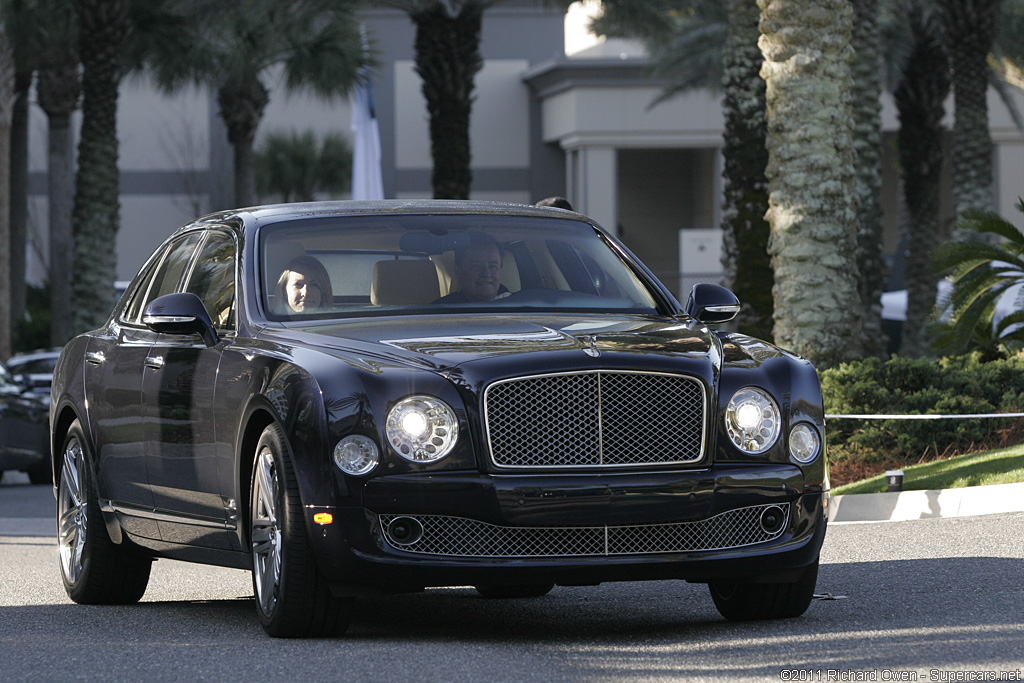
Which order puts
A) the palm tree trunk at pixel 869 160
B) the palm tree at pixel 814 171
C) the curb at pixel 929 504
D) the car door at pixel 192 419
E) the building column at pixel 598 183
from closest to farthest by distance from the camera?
1. the car door at pixel 192 419
2. the curb at pixel 929 504
3. the palm tree at pixel 814 171
4. the palm tree trunk at pixel 869 160
5. the building column at pixel 598 183

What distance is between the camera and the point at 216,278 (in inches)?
312

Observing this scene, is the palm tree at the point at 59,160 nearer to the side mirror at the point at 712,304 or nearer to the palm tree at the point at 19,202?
the palm tree at the point at 19,202

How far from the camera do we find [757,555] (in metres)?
6.58

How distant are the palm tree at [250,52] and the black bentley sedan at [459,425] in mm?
21482

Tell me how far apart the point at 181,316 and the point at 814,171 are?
9.04 meters

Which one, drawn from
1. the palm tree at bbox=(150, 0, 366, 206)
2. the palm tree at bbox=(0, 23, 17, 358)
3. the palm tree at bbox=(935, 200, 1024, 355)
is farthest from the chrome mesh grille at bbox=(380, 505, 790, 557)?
the palm tree at bbox=(0, 23, 17, 358)

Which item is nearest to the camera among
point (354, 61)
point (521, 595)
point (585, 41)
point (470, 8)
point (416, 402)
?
point (416, 402)

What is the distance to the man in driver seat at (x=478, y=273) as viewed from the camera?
7496 mm

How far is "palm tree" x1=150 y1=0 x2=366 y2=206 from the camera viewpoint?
30.7 metres

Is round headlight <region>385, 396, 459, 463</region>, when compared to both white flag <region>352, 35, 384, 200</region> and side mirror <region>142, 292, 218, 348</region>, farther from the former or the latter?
white flag <region>352, 35, 384, 200</region>

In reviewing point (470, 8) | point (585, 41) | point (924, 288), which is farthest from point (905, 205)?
point (585, 41)

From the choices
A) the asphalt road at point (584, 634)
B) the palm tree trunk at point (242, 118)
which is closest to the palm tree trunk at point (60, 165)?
the palm tree trunk at point (242, 118)

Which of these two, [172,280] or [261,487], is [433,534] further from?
[172,280]

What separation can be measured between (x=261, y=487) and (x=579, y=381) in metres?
1.33
